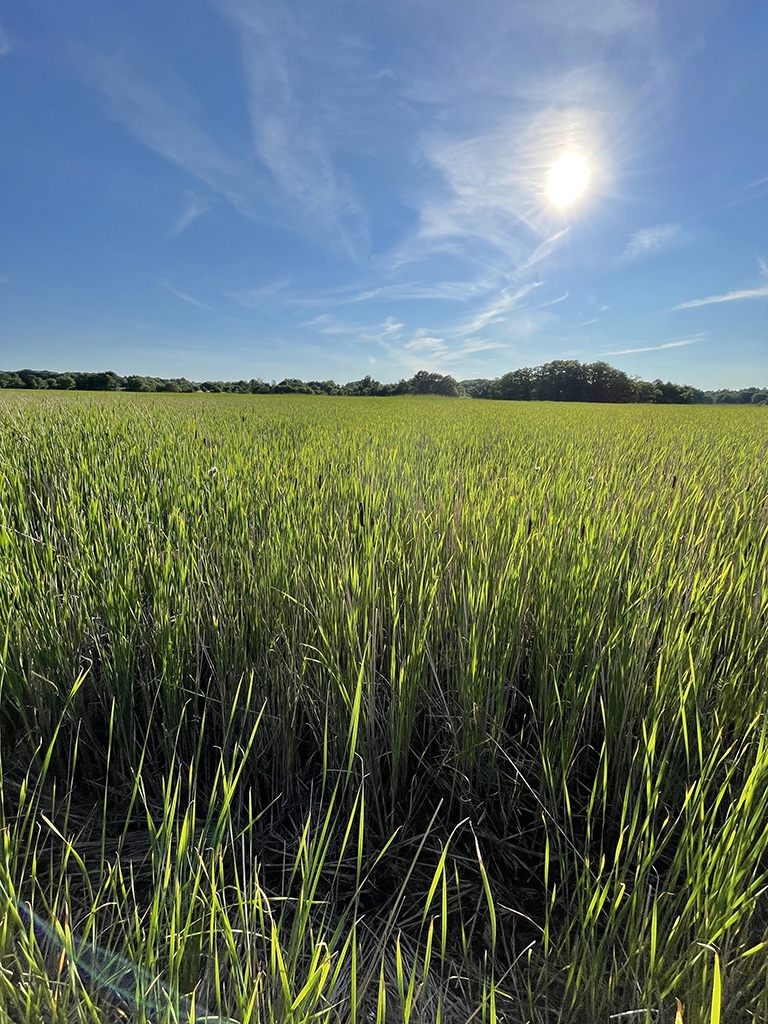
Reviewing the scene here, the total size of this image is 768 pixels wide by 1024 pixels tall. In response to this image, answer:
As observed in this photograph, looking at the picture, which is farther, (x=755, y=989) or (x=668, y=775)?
(x=668, y=775)

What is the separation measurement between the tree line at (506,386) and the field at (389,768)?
35039mm

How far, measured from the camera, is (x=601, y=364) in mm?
45250

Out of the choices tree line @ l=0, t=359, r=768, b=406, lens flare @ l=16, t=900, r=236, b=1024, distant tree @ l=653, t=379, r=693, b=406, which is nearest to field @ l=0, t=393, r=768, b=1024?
lens flare @ l=16, t=900, r=236, b=1024

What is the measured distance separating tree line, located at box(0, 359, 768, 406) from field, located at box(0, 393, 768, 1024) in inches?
1380

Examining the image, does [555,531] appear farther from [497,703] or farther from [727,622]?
[497,703]

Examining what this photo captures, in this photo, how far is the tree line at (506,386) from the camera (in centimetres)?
3616

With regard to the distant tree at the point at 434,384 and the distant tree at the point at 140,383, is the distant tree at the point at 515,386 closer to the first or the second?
the distant tree at the point at 434,384

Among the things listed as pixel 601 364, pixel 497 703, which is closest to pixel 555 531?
pixel 497 703

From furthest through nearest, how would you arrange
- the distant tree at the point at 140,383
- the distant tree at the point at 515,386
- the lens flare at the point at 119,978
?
1. the distant tree at the point at 515,386
2. the distant tree at the point at 140,383
3. the lens flare at the point at 119,978

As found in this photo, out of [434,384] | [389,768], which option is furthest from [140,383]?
[389,768]

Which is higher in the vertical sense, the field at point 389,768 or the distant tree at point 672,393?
the distant tree at point 672,393

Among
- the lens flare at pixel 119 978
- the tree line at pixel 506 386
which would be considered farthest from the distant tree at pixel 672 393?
the lens flare at pixel 119 978

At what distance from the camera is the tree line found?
119 ft

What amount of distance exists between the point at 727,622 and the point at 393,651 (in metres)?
0.74
